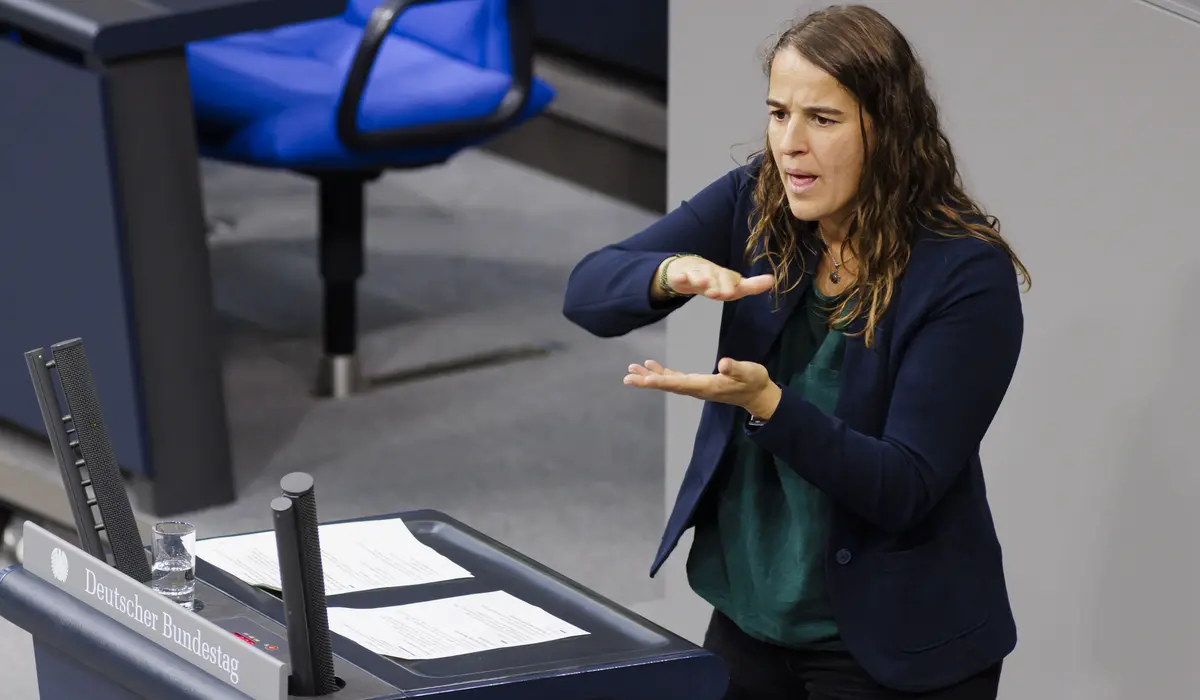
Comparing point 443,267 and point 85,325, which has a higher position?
point 85,325

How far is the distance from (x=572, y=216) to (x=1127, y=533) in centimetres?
310

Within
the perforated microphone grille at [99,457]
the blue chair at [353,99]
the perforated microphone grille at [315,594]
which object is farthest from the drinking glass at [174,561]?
the blue chair at [353,99]

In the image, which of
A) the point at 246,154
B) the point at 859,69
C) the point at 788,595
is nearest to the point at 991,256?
the point at 859,69

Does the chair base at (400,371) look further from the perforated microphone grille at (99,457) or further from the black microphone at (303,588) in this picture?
the black microphone at (303,588)

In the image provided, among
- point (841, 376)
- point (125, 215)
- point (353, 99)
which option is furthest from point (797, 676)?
point (353, 99)

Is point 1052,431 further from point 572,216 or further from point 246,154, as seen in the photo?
point 572,216

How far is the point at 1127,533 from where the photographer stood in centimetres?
221

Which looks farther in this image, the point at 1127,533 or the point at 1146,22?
the point at 1127,533

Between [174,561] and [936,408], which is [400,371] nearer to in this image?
[936,408]

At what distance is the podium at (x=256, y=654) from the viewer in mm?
1228

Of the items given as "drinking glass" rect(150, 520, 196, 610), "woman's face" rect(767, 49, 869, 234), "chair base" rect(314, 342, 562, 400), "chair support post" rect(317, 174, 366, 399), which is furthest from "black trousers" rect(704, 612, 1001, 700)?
"chair base" rect(314, 342, 562, 400)

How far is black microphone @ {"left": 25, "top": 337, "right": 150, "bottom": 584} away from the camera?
4.21ft

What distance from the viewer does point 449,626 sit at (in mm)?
1392

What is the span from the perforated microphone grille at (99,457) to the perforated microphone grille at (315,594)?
0.64 ft
